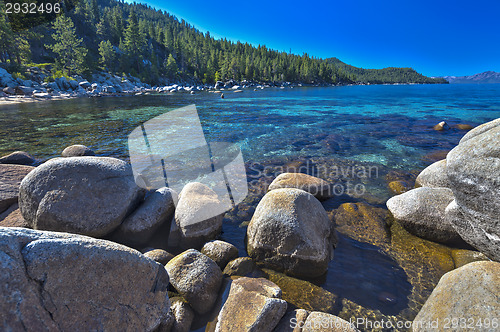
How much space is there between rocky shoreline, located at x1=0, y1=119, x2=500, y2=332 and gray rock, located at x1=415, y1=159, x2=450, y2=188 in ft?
5.50

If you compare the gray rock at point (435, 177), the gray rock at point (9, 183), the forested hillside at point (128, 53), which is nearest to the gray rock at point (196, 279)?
the gray rock at point (9, 183)

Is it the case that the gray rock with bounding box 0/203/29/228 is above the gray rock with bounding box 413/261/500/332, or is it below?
below

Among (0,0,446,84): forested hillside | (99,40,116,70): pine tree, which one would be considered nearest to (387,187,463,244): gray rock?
(0,0,446,84): forested hillside

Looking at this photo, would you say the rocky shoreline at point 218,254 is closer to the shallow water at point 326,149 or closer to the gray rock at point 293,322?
the gray rock at point 293,322

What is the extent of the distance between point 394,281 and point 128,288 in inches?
195

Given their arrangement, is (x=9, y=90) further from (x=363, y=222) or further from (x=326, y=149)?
(x=363, y=222)

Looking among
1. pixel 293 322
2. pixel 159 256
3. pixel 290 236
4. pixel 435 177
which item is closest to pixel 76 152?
pixel 159 256

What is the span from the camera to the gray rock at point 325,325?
3.28 metres

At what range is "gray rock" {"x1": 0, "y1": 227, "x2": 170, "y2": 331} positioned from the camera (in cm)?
226

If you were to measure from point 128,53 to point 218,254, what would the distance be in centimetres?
11599

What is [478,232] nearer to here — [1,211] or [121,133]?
[1,211]

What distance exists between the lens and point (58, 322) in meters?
2.46

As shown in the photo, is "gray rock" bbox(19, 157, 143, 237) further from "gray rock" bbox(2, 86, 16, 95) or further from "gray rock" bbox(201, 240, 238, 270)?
"gray rock" bbox(2, 86, 16, 95)

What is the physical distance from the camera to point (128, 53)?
9600 centimetres
